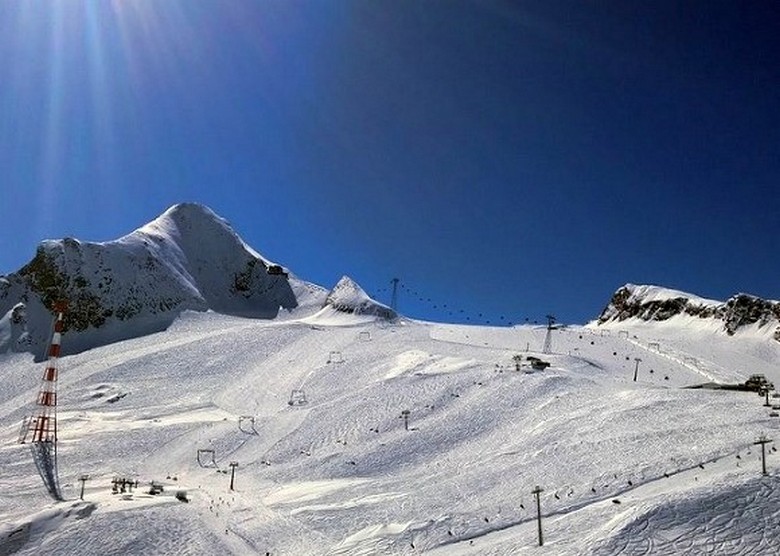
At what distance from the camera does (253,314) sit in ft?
393

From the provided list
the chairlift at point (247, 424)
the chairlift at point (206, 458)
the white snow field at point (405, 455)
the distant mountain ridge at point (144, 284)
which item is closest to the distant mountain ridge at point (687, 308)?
the white snow field at point (405, 455)

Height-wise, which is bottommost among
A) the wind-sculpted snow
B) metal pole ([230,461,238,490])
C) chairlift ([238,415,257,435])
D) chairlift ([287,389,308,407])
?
metal pole ([230,461,238,490])

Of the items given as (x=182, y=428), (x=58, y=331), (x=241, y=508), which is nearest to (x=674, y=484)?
(x=241, y=508)

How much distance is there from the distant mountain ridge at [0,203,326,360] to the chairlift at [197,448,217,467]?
5434 cm

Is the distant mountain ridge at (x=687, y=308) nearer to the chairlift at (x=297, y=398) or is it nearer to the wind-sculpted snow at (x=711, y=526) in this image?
the chairlift at (x=297, y=398)

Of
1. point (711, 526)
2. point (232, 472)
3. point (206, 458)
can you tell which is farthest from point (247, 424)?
point (711, 526)

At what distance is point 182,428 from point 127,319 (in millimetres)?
54908

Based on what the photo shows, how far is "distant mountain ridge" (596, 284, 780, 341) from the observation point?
9012 cm

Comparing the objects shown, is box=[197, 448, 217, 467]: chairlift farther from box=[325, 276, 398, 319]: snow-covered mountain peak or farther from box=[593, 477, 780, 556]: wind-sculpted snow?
box=[325, 276, 398, 319]: snow-covered mountain peak

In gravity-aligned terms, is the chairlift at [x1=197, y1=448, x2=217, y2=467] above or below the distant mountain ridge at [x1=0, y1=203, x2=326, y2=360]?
below

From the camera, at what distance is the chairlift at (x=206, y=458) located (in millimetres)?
46425

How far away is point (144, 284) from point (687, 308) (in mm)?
92408

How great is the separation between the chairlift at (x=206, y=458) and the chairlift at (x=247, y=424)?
4.14 m

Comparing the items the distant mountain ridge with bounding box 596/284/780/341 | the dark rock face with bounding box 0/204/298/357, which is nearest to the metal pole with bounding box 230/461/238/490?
the dark rock face with bounding box 0/204/298/357
